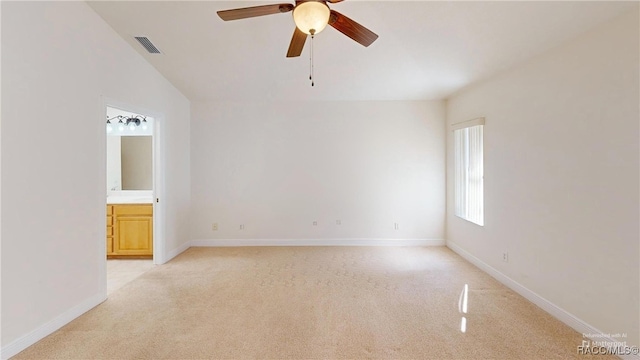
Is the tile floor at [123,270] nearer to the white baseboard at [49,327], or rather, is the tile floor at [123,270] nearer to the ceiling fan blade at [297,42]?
the white baseboard at [49,327]

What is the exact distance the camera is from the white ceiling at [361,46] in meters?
2.57

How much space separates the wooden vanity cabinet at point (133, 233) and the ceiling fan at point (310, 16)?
11.2 ft

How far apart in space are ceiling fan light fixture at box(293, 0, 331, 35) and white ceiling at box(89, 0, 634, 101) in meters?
0.98

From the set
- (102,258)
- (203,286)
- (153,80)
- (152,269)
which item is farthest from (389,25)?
(152,269)

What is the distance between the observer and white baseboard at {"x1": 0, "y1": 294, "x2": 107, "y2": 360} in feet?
7.16

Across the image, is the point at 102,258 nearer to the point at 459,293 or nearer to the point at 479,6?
the point at 459,293

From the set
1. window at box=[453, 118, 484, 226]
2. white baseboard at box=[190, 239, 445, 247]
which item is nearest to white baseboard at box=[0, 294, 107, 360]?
white baseboard at box=[190, 239, 445, 247]

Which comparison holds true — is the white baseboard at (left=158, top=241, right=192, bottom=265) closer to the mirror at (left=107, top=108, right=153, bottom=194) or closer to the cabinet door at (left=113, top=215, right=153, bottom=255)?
the cabinet door at (left=113, top=215, right=153, bottom=255)

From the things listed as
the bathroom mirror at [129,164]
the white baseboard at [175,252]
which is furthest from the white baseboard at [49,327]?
the bathroom mirror at [129,164]

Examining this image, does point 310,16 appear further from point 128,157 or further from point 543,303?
point 128,157

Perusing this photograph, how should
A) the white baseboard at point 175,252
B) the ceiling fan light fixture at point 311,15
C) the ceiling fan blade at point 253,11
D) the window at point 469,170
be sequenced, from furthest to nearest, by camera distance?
the white baseboard at point 175,252
the window at point 469,170
the ceiling fan blade at point 253,11
the ceiling fan light fixture at point 311,15

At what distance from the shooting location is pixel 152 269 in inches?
159

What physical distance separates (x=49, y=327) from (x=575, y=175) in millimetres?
4477

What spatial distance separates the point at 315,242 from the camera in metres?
5.19
